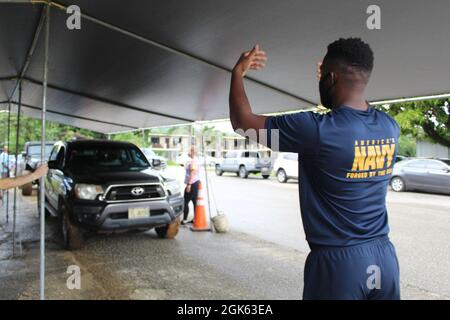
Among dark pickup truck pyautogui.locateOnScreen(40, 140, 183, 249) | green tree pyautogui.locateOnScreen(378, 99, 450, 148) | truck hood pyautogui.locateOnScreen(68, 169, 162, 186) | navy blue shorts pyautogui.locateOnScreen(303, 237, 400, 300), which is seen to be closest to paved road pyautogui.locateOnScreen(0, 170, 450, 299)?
dark pickup truck pyautogui.locateOnScreen(40, 140, 183, 249)

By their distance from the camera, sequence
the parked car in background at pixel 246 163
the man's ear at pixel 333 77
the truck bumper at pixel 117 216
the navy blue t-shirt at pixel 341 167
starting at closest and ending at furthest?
the navy blue t-shirt at pixel 341 167
the man's ear at pixel 333 77
the truck bumper at pixel 117 216
the parked car in background at pixel 246 163

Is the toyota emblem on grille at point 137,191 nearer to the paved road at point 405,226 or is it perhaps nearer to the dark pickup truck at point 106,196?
the dark pickup truck at point 106,196

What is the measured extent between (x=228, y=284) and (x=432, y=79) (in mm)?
3567

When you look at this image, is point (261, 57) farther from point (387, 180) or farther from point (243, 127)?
point (387, 180)

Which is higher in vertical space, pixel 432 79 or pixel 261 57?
pixel 432 79

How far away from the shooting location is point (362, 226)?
5.65 ft

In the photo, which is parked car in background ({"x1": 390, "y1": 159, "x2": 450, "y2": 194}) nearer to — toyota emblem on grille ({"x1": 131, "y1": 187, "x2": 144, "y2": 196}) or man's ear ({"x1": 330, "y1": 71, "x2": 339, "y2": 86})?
toyota emblem on grille ({"x1": 131, "y1": 187, "x2": 144, "y2": 196})

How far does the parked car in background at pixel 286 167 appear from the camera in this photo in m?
19.7

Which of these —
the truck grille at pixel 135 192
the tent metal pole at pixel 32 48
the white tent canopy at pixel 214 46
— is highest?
the tent metal pole at pixel 32 48

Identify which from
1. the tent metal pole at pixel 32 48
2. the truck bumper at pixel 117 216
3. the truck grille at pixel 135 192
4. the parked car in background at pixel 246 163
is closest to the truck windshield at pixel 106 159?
the truck grille at pixel 135 192

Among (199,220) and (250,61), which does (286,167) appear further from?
(250,61)

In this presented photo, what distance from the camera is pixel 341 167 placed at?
65.2 inches

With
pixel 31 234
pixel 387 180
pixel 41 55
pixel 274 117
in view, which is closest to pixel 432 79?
pixel 387 180

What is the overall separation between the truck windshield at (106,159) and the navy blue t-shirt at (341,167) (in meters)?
5.77
